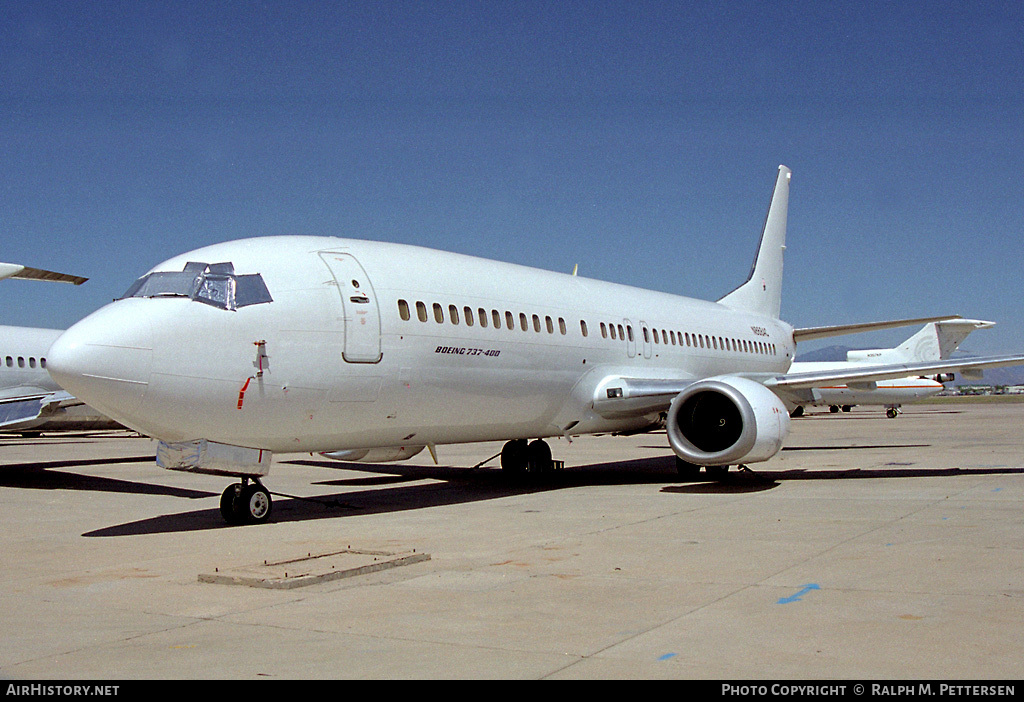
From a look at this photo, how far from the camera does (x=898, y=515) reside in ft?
34.3

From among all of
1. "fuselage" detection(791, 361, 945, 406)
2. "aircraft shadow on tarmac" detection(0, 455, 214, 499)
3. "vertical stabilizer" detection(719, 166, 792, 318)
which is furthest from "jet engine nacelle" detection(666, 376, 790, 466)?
"fuselage" detection(791, 361, 945, 406)

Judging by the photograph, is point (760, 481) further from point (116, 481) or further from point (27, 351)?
point (27, 351)

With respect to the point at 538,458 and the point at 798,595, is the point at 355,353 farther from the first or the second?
the point at 538,458

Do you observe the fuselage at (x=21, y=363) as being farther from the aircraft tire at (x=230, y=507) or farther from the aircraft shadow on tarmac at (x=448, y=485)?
the aircraft tire at (x=230, y=507)

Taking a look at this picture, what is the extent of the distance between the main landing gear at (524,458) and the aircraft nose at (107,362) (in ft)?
28.8

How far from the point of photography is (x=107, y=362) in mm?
9242

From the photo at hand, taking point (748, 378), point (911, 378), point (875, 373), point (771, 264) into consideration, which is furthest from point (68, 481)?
point (911, 378)

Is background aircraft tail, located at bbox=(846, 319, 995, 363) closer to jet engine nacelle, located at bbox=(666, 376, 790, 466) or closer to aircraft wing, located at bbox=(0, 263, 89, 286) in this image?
jet engine nacelle, located at bbox=(666, 376, 790, 466)

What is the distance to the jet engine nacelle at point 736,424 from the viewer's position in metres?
13.6

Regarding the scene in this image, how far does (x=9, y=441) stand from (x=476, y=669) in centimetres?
3361

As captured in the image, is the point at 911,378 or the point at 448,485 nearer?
the point at 448,485

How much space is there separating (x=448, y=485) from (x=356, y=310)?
5426 mm

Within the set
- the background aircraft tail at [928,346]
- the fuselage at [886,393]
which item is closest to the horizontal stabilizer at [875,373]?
the fuselage at [886,393]
